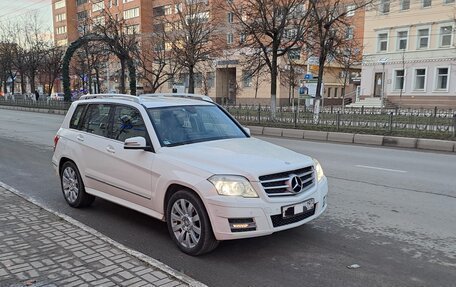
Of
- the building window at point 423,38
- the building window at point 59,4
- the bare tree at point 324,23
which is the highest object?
the building window at point 59,4

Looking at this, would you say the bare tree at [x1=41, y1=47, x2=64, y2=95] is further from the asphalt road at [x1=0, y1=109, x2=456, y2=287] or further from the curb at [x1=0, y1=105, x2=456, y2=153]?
the asphalt road at [x1=0, y1=109, x2=456, y2=287]

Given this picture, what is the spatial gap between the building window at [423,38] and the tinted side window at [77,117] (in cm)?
4403

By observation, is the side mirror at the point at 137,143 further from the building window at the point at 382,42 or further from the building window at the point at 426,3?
the building window at the point at 382,42

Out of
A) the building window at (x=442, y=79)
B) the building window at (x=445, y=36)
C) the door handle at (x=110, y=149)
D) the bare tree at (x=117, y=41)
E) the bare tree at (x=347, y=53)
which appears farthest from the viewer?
the building window at (x=442, y=79)

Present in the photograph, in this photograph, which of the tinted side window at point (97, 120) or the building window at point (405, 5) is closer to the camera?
the tinted side window at point (97, 120)

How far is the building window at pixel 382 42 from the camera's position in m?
46.3

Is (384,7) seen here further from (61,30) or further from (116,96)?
(61,30)

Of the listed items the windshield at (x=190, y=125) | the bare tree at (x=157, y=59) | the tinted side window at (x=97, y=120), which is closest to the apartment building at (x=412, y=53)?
the bare tree at (x=157, y=59)

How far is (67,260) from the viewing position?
13.8 feet

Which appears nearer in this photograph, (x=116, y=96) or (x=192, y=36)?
(x=116, y=96)

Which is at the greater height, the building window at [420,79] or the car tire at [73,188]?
the building window at [420,79]

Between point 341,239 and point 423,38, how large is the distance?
44.6m

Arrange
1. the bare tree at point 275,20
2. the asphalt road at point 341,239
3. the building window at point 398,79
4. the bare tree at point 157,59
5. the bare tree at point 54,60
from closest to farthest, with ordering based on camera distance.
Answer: the asphalt road at point 341,239 → the bare tree at point 275,20 → the bare tree at point 157,59 → the building window at point 398,79 → the bare tree at point 54,60

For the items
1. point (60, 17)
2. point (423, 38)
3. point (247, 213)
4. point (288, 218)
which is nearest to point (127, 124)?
point (247, 213)
